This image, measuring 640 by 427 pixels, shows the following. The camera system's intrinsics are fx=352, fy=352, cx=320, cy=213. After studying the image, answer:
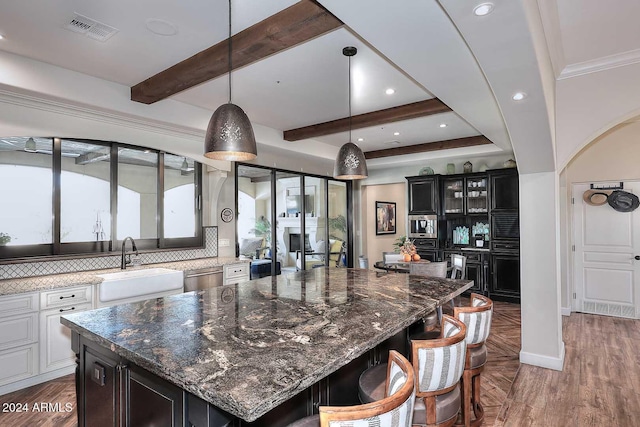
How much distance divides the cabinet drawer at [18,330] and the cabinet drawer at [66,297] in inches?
5.2

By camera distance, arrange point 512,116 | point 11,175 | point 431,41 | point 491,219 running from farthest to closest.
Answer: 1. point 491,219
2. point 11,175
3. point 512,116
4. point 431,41

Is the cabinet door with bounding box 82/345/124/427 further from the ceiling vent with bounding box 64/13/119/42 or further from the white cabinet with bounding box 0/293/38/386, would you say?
the ceiling vent with bounding box 64/13/119/42

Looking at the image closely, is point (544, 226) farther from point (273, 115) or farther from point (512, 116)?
point (273, 115)

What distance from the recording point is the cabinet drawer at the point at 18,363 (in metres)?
2.97

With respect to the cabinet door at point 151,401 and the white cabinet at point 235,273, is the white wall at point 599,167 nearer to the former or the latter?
the white cabinet at point 235,273

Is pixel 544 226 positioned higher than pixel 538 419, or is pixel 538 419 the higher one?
pixel 544 226

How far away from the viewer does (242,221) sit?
564 cm

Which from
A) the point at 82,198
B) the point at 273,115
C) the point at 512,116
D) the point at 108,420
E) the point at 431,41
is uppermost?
the point at 273,115

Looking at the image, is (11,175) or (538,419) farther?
(11,175)

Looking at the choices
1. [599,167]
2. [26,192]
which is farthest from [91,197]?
[599,167]

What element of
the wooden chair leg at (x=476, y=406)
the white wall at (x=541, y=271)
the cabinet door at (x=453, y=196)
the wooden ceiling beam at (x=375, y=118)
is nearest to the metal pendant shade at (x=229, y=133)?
the wooden chair leg at (x=476, y=406)

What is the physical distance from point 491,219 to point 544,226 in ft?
9.66

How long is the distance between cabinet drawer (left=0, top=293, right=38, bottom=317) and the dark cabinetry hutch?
606cm

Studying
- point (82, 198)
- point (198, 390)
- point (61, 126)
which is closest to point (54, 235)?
point (82, 198)
